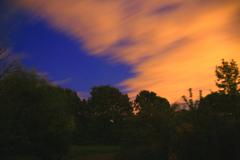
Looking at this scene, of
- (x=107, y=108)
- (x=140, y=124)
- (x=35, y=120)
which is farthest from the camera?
(x=107, y=108)

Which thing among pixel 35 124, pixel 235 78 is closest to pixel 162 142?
pixel 35 124

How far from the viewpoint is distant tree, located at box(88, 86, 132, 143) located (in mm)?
72188

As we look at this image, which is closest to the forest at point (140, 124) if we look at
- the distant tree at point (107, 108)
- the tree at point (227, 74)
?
the tree at point (227, 74)

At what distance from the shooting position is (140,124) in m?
24.2

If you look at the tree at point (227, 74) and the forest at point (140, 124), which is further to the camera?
the tree at point (227, 74)

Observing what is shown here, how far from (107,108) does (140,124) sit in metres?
53.1

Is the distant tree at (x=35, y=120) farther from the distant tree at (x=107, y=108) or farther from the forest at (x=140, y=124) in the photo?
the distant tree at (x=107, y=108)

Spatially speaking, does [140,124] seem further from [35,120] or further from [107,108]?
[107,108]

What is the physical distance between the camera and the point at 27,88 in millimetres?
33156

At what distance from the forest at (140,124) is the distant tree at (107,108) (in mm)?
25770

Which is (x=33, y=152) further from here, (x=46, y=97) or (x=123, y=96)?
(x=123, y=96)

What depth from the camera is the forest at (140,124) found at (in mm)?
17047

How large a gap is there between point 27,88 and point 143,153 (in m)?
14.8

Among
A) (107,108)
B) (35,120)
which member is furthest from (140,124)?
(107,108)
